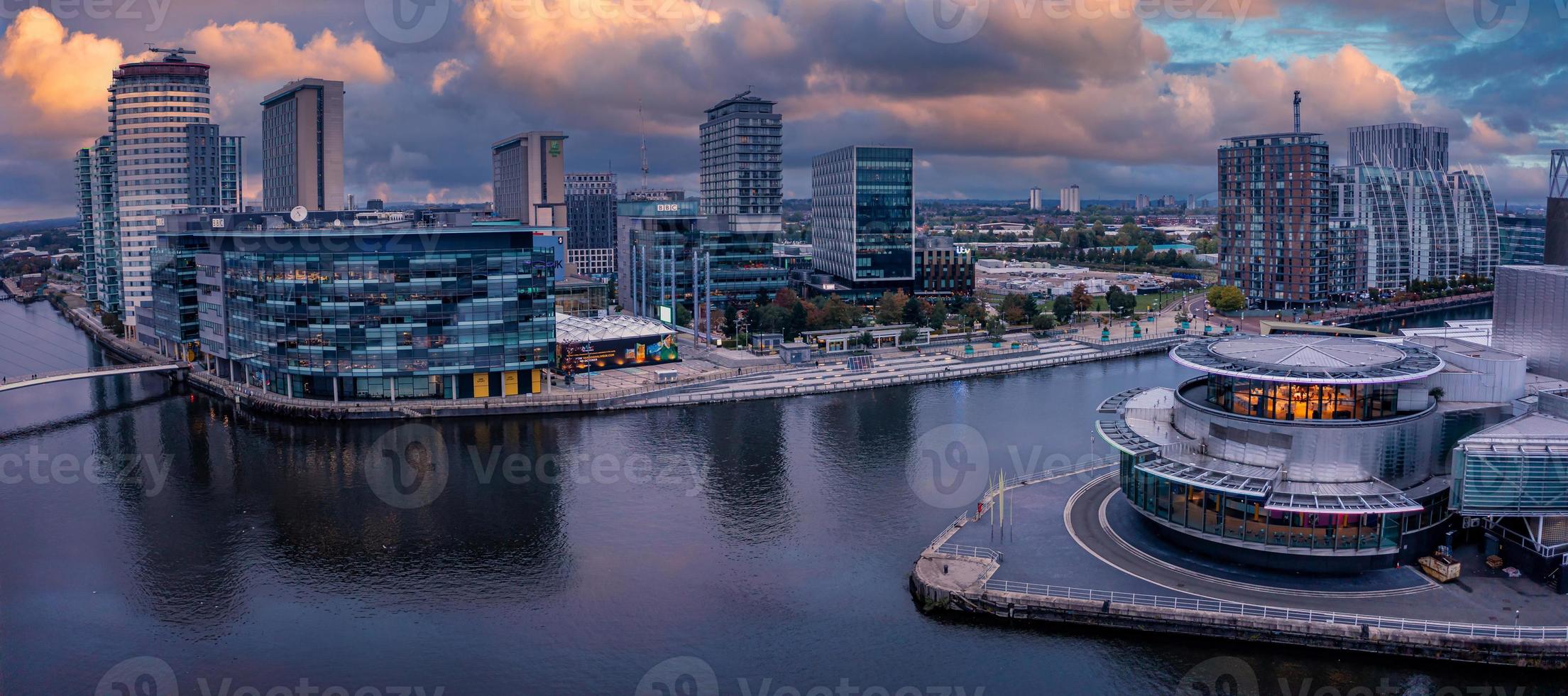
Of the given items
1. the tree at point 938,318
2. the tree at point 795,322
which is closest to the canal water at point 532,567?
the tree at point 795,322

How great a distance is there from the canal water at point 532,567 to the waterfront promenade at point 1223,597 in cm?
51

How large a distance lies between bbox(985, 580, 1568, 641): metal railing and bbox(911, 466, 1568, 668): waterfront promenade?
1.2 inches

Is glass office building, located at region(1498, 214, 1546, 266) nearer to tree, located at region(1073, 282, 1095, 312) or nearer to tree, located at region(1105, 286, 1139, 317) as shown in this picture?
tree, located at region(1105, 286, 1139, 317)

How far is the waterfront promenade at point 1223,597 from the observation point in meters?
23.8

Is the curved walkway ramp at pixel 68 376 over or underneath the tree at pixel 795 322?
underneath

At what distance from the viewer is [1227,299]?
8869 centimetres

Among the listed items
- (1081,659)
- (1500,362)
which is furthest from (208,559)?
(1500,362)

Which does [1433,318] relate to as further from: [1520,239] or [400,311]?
[400,311]

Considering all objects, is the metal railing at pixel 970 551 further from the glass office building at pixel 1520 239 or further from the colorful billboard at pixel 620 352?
the glass office building at pixel 1520 239

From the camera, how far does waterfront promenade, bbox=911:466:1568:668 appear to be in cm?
2377

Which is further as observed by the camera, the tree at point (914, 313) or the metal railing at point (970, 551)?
the tree at point (914, 313)

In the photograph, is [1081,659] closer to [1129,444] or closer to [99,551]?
[1129,444]

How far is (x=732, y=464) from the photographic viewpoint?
41.5 meters

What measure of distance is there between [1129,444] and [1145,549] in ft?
9.89
